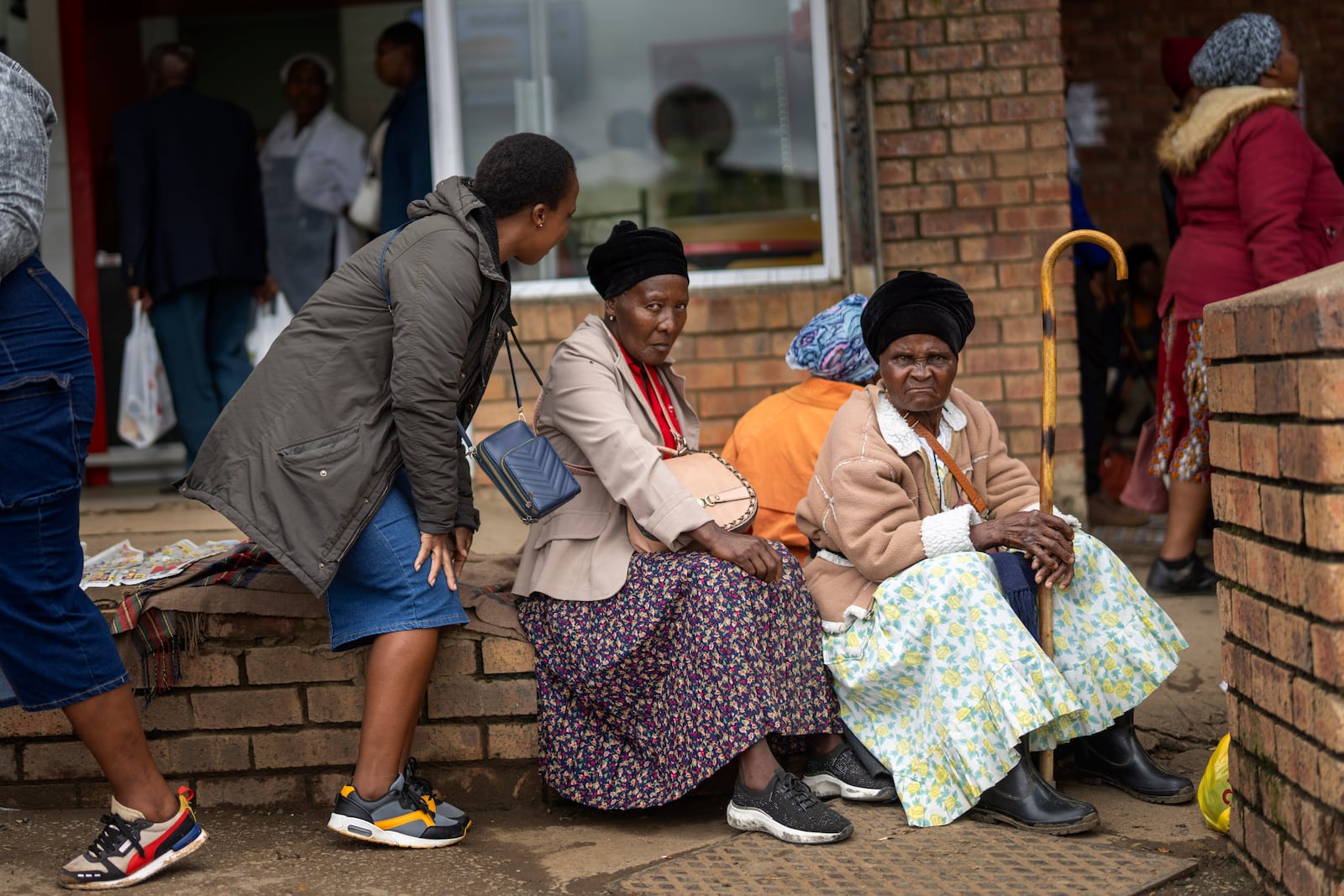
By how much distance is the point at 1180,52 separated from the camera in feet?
18.2

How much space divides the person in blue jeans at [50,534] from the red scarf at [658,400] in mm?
1341

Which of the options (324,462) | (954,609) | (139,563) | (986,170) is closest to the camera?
(324,462)

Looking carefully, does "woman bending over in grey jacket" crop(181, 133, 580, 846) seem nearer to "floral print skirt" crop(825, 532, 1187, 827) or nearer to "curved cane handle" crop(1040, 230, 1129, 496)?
"floral print skirt" crop(825, 532, 1187, 827)

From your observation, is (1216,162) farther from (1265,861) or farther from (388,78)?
(388,78)

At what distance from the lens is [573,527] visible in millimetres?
3480

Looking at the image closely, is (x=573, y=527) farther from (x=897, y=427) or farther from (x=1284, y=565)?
(x=1284, y=565)

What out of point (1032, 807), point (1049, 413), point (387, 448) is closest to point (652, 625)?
point (387, 448)

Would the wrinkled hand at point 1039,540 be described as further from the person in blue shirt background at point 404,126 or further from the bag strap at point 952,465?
the person in blue shirt background at point 404,126

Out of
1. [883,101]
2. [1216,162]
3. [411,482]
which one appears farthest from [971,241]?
[411,482]

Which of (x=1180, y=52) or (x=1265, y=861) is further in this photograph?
(x=1180, y=52)

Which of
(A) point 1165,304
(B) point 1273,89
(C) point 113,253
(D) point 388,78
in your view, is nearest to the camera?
(B) point 1273,89

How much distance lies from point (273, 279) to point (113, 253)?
47.5 inches

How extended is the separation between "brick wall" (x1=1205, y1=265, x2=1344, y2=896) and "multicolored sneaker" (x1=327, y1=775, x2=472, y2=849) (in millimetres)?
1777

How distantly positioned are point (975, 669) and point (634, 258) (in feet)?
4.38
